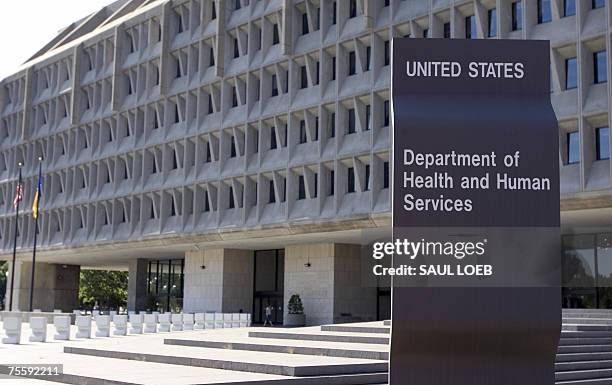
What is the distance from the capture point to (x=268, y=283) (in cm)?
5294

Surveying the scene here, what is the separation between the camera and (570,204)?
101 feet

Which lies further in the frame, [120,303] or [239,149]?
[120,303]

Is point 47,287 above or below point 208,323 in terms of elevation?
above

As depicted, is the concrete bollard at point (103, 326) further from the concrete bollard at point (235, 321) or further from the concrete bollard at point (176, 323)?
the concrete bollard at point (235, 321)

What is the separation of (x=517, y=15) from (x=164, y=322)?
21.6 meters

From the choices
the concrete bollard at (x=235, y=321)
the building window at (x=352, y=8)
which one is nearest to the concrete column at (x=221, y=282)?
the concrete bollard at (x=235, y=321)

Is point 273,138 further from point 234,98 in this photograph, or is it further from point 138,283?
point 138,283

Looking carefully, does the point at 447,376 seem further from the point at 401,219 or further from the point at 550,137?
the point at 550,137

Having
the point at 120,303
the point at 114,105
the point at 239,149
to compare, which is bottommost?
the point at 120,303

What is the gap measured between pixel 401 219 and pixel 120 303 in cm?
10295

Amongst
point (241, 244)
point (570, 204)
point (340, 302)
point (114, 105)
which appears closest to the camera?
point (570, 204)

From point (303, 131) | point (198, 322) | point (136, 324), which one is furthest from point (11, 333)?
point (303, 131)

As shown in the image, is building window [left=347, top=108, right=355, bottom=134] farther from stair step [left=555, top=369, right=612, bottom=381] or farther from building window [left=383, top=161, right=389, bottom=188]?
stair step [left=555, top=369, right=612, bottom=381]

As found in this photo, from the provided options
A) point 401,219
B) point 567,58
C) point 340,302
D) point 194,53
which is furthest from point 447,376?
point 194,53
